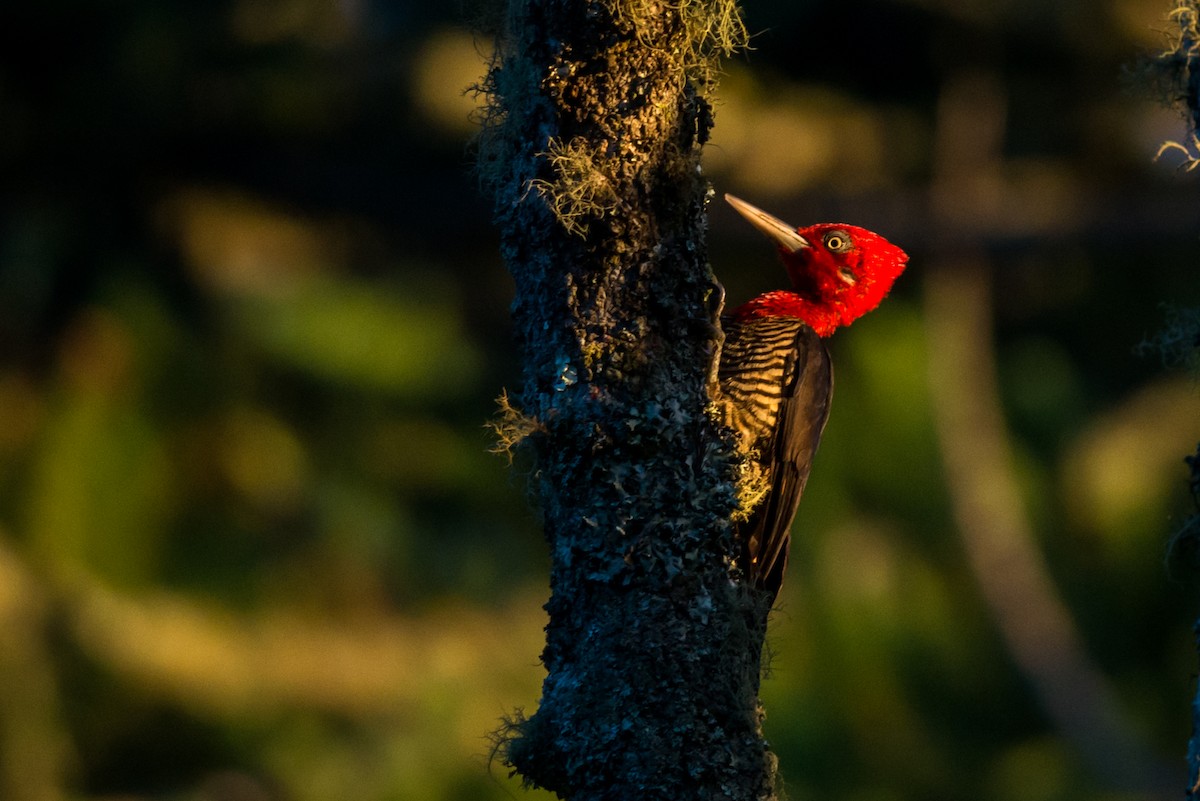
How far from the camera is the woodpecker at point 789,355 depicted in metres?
3.99

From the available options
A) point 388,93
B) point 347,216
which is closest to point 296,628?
point 347,216

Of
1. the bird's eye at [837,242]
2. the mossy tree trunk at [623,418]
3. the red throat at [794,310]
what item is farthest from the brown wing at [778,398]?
the mossy tree trunk at [623,418]

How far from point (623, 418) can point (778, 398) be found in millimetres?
1642

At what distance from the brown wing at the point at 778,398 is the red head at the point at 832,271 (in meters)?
0.32

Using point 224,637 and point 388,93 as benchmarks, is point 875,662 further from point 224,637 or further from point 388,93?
point 388,93

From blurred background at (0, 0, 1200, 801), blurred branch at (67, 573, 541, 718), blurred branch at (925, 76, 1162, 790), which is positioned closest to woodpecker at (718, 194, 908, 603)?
blurred background at (0, 0, 1200, 801)

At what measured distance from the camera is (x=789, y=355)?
424 cm

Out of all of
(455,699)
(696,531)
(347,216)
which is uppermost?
(347,216)

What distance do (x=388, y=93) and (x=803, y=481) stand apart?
689 centimetres

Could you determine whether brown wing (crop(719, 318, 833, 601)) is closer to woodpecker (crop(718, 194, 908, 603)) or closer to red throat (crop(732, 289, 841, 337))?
woodpecker (crop(718, 194, 908, 603))

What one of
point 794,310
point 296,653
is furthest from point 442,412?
point 794,310

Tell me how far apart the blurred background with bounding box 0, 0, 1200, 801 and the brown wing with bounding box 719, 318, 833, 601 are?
5.05m

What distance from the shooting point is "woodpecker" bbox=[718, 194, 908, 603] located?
3992mm

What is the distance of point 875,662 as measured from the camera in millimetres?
10008
